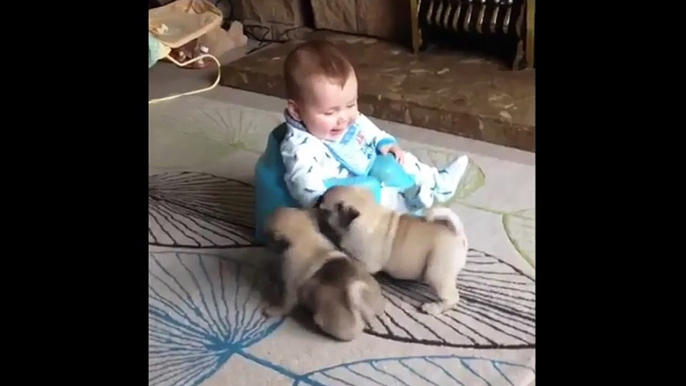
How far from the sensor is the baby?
143cm

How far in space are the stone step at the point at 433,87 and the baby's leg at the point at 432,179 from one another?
0.27 m

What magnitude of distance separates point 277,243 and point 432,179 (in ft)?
1.31

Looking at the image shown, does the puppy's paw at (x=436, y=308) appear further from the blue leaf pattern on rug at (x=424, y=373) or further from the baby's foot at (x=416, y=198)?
the baby's foot at (x=416, y=198)

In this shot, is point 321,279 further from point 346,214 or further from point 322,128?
point 322,128

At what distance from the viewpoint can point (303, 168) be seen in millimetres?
1439

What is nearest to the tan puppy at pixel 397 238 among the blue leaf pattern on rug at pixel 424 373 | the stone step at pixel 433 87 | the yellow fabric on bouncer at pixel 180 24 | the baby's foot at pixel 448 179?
the blue leaf pattern on rug at pixel 424 373

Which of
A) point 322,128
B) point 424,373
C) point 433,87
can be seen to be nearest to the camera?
point 424,373

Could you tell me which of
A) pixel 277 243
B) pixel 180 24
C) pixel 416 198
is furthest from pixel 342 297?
pixel 180 24

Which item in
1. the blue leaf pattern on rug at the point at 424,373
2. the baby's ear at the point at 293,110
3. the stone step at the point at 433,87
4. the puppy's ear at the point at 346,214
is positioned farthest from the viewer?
the stone step at the point at 433,87

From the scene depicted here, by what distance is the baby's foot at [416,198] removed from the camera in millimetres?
1583

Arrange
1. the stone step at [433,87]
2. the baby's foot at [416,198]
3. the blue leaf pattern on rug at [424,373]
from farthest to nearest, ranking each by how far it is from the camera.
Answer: the stone step at [433,87], the baby's foot at [416,198], the blue leaf pattern on rug at [424,373]

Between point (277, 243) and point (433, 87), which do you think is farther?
point (433, 87)
